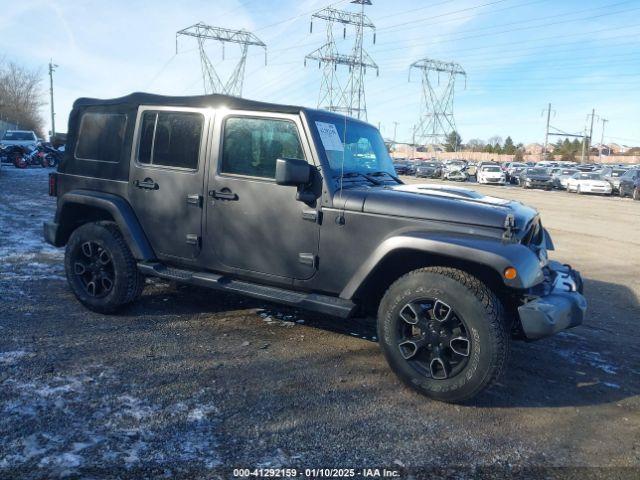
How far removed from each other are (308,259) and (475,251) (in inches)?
49.3

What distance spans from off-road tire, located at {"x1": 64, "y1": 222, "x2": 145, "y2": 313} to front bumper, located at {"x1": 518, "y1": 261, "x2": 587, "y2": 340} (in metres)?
3.35

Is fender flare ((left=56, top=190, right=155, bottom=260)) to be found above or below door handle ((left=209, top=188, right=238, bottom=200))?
below

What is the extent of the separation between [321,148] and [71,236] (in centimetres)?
277

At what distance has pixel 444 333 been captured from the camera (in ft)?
11.2

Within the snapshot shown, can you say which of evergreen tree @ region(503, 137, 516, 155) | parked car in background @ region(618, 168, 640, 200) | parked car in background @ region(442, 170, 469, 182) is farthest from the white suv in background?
evergreen tree @ region(503, 137, 516, 155)

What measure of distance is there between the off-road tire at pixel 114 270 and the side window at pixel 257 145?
129cm

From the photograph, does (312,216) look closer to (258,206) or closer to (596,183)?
(258,206)

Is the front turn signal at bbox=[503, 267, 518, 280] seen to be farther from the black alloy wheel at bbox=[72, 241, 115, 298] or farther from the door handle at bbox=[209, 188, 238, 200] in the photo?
the black alloy wheel at bbox=[72, 241, 115, 298]

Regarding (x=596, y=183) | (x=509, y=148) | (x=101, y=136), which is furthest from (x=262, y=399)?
(x=509, y=148)

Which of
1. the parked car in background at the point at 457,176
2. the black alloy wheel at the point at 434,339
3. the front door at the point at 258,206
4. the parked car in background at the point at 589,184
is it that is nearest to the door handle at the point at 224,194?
the front door at the point at 258,206

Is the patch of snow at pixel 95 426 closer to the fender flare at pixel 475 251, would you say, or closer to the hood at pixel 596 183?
the fender flare at pixel 475 251

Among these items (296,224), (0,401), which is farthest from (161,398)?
(296,224)

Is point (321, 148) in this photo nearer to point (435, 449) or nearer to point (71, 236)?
point (435, 449)

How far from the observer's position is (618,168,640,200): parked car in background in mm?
25672
